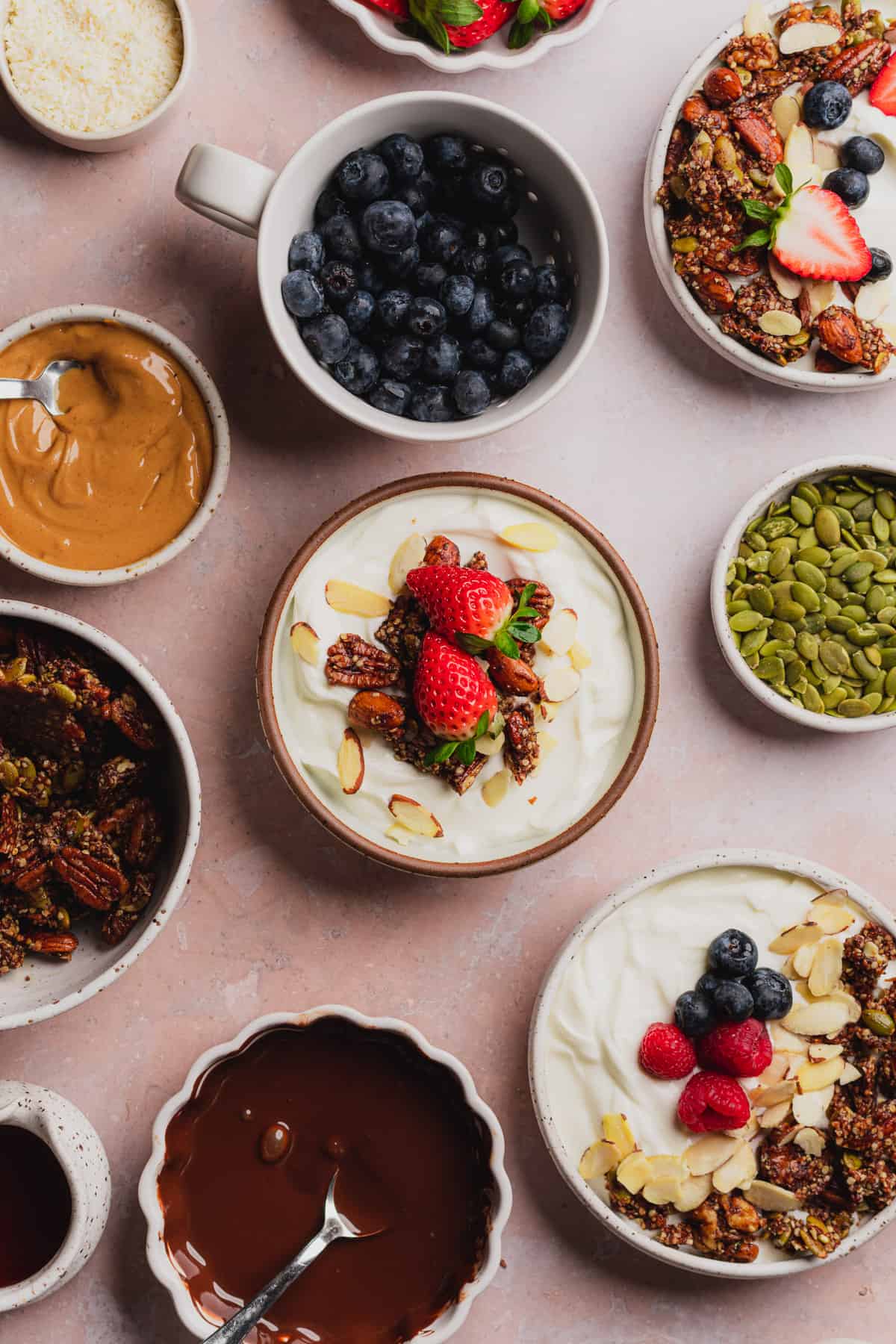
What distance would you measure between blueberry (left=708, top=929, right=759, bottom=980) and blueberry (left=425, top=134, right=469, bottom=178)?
1.13 meters

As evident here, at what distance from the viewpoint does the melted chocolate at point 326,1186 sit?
5.31 feet

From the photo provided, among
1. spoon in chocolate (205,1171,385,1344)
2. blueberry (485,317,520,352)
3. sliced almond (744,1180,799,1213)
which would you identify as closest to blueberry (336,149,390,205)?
blueberry (485,317,520,352)

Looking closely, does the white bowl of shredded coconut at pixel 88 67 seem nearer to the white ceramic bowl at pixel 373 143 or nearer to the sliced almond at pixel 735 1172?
the white ceramic bowl at pixel 373 143

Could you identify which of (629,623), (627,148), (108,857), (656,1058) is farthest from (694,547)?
(108,857)

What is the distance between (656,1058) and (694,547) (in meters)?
0.76

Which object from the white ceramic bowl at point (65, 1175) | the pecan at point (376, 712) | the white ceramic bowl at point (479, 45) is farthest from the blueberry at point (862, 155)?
the white ceramic bowl at point (65, 1175)

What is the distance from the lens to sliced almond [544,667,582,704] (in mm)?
1611

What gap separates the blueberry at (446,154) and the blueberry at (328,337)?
10.1 inches

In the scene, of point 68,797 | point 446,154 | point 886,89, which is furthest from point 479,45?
point 68,797

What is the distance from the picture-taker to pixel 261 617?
175 cm

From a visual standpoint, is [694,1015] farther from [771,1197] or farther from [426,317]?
[426,317]

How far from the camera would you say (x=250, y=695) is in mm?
1753

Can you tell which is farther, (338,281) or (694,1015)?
(694,1015)

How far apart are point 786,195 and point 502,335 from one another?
0.47 m
